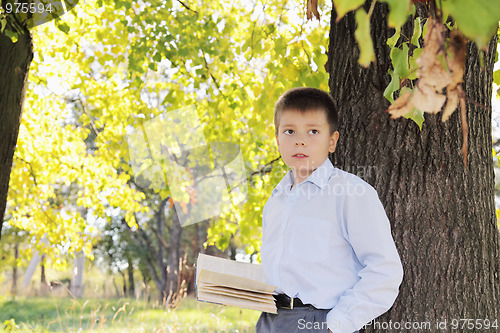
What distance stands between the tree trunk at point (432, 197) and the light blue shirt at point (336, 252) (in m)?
0.65

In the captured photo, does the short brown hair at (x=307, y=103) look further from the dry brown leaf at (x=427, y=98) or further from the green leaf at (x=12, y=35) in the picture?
the green leaf at (x=12, y=35)

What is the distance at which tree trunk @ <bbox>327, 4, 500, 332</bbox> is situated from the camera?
2492 millimetres

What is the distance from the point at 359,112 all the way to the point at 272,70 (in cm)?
179

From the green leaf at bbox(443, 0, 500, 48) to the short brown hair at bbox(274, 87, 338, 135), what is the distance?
1262 millimetres

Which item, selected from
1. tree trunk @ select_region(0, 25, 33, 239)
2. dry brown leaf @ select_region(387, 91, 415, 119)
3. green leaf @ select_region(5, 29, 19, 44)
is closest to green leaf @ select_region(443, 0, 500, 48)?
dry brown leaf @ select_region(387, 91, 415, 119)

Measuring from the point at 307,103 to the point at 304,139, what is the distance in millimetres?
176

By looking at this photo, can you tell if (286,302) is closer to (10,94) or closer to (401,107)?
(401,107)

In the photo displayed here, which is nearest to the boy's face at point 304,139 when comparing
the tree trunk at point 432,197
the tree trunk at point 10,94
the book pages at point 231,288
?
the book pages at point 231,288

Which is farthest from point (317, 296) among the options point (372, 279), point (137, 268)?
point (137, 268)

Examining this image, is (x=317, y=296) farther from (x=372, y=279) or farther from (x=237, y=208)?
(x=237, y=208)

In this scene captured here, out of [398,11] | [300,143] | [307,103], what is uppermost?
[307,103]

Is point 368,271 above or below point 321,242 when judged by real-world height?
below

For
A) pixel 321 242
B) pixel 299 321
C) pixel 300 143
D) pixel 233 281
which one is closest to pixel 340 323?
pixel 299 321

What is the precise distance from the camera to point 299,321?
189cm
